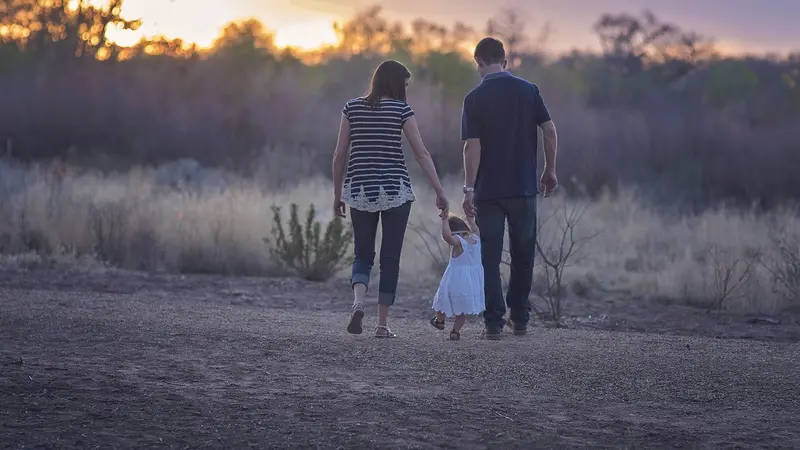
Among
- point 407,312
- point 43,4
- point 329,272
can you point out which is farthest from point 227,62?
point 407,312

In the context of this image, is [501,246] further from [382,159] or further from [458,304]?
[382,159]

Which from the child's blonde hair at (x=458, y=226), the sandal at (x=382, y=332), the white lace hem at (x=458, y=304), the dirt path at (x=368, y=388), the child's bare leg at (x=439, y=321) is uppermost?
the child's blonde hair at (x=458, y=226)

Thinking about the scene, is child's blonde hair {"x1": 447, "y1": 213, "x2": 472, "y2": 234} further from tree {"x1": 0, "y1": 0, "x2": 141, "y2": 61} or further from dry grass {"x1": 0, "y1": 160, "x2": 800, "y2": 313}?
tree {"x1": 0, "y1": 0, "x2": 141, "y2": 61}

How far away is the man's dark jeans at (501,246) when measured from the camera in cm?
745

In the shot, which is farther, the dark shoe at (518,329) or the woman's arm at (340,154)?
the dark shoe at (518,329)

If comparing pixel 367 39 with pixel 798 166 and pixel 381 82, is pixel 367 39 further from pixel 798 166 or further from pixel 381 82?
pixel 381 82

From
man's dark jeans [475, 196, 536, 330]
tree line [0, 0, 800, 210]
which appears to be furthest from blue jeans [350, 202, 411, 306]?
tree line [0, 0, 800, 210]

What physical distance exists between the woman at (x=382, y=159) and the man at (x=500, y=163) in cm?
39

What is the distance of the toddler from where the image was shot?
7301 millimetres

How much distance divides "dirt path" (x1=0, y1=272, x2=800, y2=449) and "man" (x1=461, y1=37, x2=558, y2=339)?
0.51 metres

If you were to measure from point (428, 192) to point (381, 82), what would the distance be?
15.5m

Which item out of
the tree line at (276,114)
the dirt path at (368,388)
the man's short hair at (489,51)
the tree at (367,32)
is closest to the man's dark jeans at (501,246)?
the dirt path at (368,388)

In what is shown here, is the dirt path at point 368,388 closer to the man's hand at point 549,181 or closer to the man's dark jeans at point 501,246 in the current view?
the man's dark jeans at point 501,246

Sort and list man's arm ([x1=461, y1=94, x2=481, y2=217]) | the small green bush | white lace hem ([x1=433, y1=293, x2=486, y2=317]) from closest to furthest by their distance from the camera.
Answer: white lace hem ([x1=433, y1=293, x2=486, y2=317]) → man's arm ([x1=461, y1=94, x2=481, y2=217]) → the small green bush
